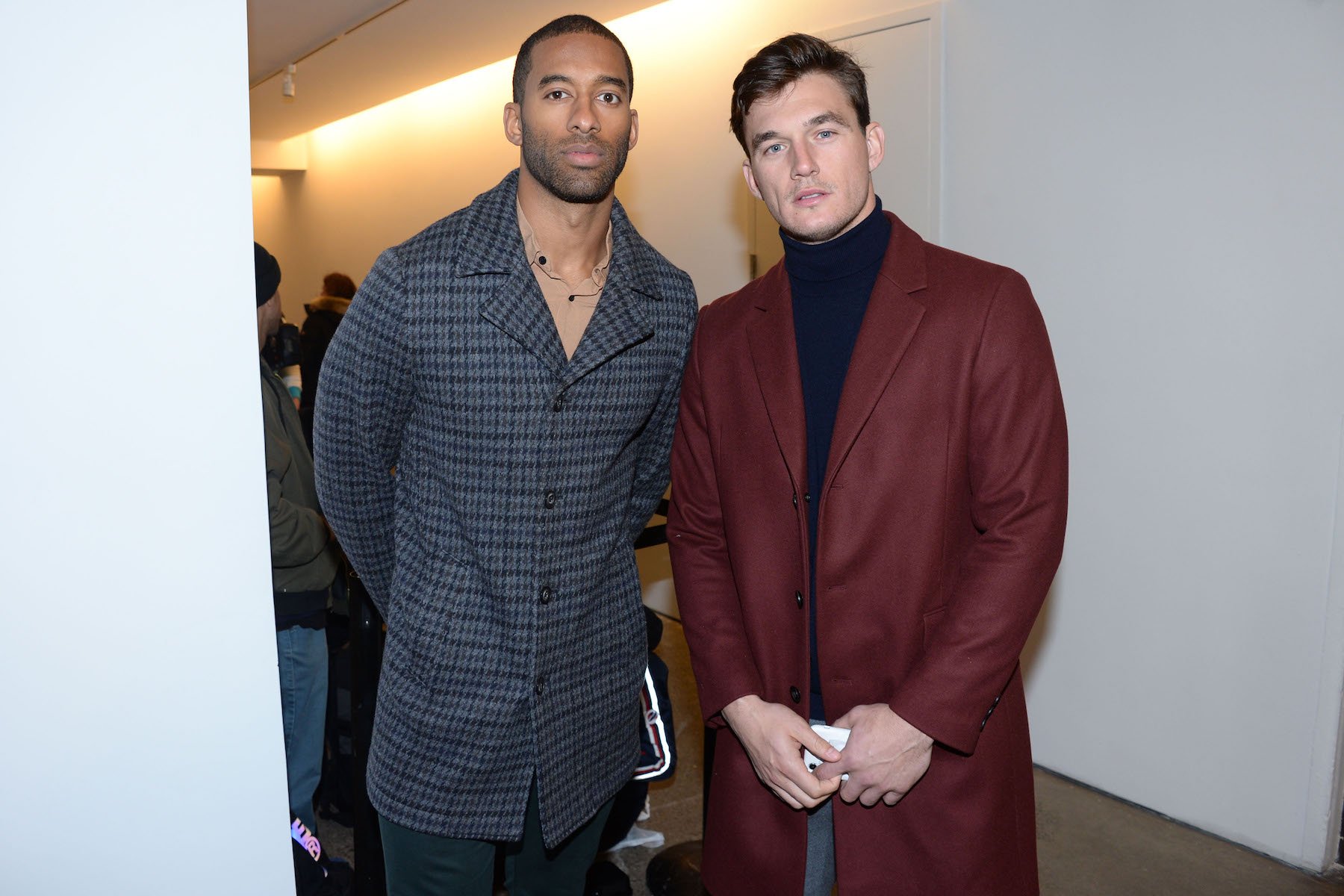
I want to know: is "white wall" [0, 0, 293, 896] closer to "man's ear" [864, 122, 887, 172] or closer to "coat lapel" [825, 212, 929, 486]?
"coat lapel" [825, 212, 929, 486]

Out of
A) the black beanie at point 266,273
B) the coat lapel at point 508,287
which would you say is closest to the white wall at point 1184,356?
the coat lapel at point 508,287

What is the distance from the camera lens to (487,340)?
62.9 inches

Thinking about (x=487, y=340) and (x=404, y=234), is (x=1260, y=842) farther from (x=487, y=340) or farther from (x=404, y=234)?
(x=404, y=234)

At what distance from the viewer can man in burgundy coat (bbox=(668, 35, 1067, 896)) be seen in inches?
57.5

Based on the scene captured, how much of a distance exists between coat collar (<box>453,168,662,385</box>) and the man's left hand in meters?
0.72

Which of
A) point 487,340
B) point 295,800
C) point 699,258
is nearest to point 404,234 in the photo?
point 699,258

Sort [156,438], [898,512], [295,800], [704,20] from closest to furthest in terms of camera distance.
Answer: [156,438], [898,512], [295,800], [704,20]

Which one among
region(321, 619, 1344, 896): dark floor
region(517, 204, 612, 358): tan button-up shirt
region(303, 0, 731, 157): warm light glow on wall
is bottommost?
region(321, 619, 1344, 896): dark floor

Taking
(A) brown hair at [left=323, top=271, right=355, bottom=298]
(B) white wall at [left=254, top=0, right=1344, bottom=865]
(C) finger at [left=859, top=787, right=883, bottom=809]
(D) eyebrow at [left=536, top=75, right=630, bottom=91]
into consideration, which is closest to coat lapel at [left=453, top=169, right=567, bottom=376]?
(D) eyebrow at [left=536, top=75, right=630, bottom=91]

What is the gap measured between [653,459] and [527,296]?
19.9 inches

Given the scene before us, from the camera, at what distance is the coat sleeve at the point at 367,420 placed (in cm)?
160

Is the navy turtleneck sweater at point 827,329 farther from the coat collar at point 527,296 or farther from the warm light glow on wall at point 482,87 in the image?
the warm light glow on wall at point 482,87

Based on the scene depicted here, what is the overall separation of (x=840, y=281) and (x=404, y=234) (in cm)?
707

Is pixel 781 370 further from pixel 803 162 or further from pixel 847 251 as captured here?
pixel 803 162
